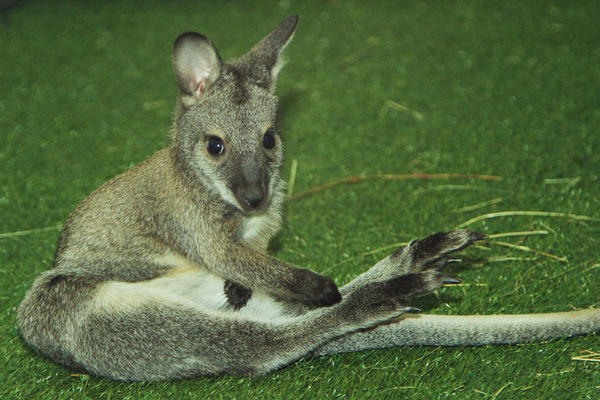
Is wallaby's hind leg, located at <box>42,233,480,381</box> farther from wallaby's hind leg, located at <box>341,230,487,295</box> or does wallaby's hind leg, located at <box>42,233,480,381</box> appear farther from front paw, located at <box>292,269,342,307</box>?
wallaby's hind leg, located at <box>341,230,487,295</box>

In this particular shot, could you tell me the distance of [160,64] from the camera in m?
6.59

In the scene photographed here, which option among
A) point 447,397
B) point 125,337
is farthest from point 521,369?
point 125,337

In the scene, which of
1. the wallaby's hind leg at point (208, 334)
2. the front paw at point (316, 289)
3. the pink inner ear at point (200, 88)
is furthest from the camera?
the pink inner ear at point (200, 88)

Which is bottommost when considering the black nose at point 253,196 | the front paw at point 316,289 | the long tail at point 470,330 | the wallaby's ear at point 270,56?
the long tail at point 470,330

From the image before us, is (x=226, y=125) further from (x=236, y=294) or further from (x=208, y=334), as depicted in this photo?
(x=208, y=334)

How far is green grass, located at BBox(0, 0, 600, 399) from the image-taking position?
116 inches

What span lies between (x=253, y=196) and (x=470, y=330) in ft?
4.20

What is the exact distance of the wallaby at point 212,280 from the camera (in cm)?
287

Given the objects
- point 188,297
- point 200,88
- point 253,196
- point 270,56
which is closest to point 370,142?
point 270,56

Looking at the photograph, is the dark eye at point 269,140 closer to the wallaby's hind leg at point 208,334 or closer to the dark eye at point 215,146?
the dark eye at point 215,146

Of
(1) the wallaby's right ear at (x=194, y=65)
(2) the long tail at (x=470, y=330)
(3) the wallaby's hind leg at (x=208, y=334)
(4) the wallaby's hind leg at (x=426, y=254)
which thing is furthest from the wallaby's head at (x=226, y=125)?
(2) the long tail at (x=470, y=330)

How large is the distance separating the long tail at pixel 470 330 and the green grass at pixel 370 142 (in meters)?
0.07

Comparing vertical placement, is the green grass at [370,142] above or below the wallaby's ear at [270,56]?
below

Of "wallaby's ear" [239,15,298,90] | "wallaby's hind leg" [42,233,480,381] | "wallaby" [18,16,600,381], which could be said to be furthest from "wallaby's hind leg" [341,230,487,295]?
"wallaby's ear" [239,15,298,90]
